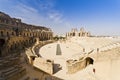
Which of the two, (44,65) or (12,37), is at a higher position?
(12,37)

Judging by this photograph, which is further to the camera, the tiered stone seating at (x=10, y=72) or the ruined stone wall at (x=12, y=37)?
the ruined stone wall at (x=12, y=37)

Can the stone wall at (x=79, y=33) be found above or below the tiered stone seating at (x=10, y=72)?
above

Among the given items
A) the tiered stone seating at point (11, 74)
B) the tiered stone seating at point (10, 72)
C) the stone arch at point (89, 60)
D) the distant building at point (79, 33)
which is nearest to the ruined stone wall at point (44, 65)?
the tiered stone seating at point (10, 72)

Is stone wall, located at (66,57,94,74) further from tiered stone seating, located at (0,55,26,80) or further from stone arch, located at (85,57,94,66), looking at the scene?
tiered stone seating, located at (0,55,26,80)

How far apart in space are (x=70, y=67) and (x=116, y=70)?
245 inches

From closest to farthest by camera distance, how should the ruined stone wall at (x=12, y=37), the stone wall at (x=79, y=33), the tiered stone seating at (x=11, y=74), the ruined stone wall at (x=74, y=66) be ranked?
1. the tiered stone seating at (x=11, y=74)
2. the ruined stone wall at (x=74, y=66)
3. the ruined stone wall at (x=12, y=37)
4. the stone wall at (x=79, y=33)

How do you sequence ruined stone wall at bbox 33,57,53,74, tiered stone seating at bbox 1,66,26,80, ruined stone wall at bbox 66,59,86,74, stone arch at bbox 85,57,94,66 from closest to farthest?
tiered stone seating at bbox 1,66,26,80, ruined stone wall at bbox 66,59,86,74, ruined stone wall at bbox 33,57,53,74, stone arch at bbox 85,57,94,66

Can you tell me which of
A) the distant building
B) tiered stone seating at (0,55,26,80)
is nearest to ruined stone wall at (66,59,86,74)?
tiered stone seating at (0,55,26,80)

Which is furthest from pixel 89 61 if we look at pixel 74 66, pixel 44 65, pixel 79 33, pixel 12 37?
pixel 79 33

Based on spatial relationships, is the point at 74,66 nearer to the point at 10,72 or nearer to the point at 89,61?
the point at 89,61

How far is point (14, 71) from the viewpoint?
15227 mm

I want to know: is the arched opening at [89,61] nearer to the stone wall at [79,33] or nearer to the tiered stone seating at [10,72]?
the tiered stone seating at [10,72]

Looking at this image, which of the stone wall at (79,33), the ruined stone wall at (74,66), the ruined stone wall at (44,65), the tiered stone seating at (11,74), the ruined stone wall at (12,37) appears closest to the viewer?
the tiered stone seating at (11,74)

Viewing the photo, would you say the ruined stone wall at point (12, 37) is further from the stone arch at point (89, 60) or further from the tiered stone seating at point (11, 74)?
the stone arch at point (89, 60)
